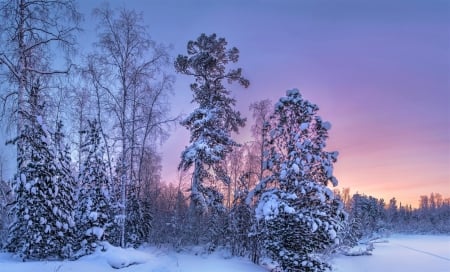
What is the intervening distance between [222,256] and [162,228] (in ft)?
18.6

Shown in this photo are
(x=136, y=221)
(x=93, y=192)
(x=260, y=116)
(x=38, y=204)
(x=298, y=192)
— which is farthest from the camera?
(x=260, y=116)

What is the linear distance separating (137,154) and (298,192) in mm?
7585

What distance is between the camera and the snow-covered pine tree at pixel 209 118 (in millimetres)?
17875

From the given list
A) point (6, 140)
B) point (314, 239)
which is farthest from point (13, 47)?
point (314, 239)

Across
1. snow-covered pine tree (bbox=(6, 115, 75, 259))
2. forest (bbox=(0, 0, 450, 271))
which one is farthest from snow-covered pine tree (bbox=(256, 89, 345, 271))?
snow-covered pine tree (bbox=(6, 115, 75, 259))

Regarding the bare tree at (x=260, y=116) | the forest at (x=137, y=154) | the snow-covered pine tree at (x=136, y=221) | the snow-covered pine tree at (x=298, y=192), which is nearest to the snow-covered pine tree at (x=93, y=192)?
the forest at (x=137, y=154)

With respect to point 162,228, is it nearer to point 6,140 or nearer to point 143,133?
point 143,133

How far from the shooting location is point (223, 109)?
18906mm

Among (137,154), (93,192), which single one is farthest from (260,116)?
(93,192)

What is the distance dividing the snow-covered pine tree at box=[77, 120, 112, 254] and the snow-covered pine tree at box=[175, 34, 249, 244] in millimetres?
5919

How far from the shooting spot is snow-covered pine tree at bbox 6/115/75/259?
30.0 feet

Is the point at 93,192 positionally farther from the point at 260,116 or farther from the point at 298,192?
the point at 260,116

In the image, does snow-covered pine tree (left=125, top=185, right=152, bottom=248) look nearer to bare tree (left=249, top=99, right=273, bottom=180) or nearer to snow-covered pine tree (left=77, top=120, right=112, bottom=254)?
snow-covered pine tree (left=77, top=120, right=112, bottom=254)

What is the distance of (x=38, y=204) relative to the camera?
940cm
